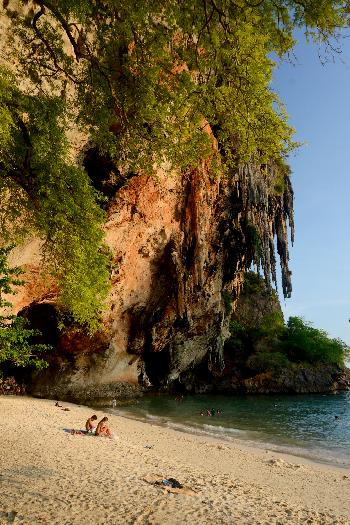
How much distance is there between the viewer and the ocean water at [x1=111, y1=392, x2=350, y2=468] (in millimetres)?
21812

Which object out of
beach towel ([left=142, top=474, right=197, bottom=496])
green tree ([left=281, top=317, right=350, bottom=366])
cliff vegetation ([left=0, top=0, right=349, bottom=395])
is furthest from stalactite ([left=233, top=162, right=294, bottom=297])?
beach towel ([left=142, top=474, right=197, bottom=496])

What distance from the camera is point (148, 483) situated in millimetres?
9719

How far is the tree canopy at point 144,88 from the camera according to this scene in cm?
691

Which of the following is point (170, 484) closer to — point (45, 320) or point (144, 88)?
point (144, 88)

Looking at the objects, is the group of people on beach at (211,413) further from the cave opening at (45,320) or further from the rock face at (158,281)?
the cave opening at (45,320)

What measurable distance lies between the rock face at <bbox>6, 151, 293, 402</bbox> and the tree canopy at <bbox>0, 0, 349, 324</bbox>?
1464 centimetres

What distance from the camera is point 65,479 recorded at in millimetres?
9156

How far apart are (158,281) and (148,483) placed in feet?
81.7

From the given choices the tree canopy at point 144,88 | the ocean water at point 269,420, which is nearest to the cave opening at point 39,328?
the ocean water at point 269,420

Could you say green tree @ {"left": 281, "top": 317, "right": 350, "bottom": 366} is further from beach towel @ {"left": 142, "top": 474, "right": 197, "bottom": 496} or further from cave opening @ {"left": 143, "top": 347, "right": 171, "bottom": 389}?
beach towel @ {"left": 142, "top": 474, "right": 197, "bottom": 496}

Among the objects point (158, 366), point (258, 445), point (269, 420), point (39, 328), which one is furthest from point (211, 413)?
point (39, 328)

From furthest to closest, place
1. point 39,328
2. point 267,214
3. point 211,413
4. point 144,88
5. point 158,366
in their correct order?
point 267,214, point 158,366, point 211,413, point 39,328, point 144,88

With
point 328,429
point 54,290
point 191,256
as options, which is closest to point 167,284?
point 191,256

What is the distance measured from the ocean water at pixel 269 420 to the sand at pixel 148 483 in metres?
4.33
